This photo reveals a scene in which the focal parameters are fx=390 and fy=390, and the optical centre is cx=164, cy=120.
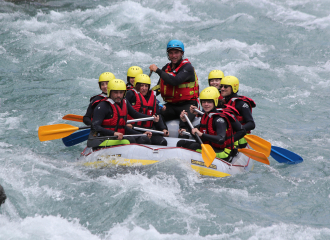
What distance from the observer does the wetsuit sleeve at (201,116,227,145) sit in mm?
5465

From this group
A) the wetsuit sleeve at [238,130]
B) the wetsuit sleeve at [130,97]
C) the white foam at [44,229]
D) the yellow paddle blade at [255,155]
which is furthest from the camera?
the wetsuit sleeve at [130,97]

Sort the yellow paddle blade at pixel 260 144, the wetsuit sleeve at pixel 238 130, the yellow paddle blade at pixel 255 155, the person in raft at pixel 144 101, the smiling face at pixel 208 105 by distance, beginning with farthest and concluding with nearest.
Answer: the person in raft at pixel 144 101, the yellow paddle blade at pixel 260 144, the yellow paddle blade at pixel 255 155, the wetsuit sleeve at pixel 238 130, the smiling face at pixel 208 105

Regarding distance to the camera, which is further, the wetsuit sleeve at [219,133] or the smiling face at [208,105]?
the smiling face at [208,105]

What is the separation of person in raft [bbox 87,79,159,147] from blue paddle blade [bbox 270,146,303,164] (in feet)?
8.17

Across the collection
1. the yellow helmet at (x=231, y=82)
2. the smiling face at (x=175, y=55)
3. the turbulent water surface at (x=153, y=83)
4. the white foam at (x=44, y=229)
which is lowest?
the white foam at (x=44, y=229)

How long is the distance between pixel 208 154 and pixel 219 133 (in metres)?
0.38

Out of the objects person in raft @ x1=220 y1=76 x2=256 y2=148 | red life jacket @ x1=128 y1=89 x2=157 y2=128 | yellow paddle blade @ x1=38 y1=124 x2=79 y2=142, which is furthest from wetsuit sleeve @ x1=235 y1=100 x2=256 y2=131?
yellow paddle blade @ x1=38 y1=124 x2=79 y2=142

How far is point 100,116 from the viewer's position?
5.72 m

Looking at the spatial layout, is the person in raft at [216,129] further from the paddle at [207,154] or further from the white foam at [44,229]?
the white foam at [44,229]

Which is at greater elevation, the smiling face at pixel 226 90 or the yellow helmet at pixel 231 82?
the yellow helmet at pixel 231 82

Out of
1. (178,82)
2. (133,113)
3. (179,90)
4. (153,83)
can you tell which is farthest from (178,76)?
(153,83)

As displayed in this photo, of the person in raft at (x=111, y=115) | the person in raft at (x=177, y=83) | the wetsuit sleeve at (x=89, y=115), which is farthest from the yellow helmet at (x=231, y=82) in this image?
the wetsuit sleeve at (x=89, y=115)

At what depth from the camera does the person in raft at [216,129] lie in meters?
5.53

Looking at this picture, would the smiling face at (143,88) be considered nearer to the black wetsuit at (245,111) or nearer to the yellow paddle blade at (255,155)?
the black wetsuit at (245,111)
